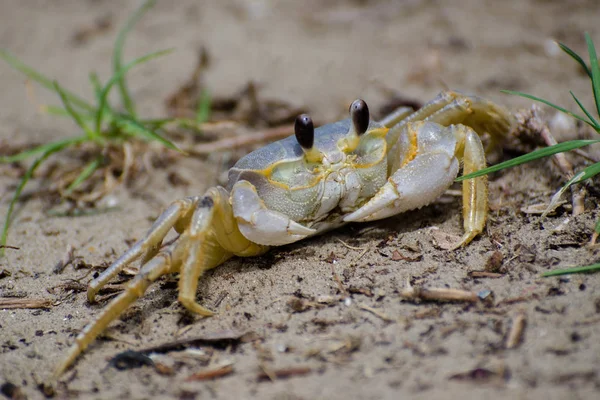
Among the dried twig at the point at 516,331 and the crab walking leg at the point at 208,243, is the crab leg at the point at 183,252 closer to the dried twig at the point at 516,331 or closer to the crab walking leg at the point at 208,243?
the crab walking leg at the point at 208,243

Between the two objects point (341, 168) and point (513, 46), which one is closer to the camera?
point (341, 168)

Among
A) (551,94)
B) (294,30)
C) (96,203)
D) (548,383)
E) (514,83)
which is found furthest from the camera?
(294,30)

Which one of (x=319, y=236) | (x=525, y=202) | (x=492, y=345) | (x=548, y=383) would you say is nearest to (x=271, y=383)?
(x=492, y=345)

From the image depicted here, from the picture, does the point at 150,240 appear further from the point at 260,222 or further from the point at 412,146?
the point at 412,146

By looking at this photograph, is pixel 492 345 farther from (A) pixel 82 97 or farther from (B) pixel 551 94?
(A) pixel 82 97

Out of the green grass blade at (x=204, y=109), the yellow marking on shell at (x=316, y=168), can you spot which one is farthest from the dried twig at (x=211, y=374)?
the green grass blade at (x=204, y=109)

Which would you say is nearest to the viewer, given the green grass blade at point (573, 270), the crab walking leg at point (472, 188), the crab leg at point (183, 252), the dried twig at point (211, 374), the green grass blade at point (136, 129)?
the dried twig at point (211, 374)

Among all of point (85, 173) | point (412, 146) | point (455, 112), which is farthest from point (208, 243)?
point (85, 173)
